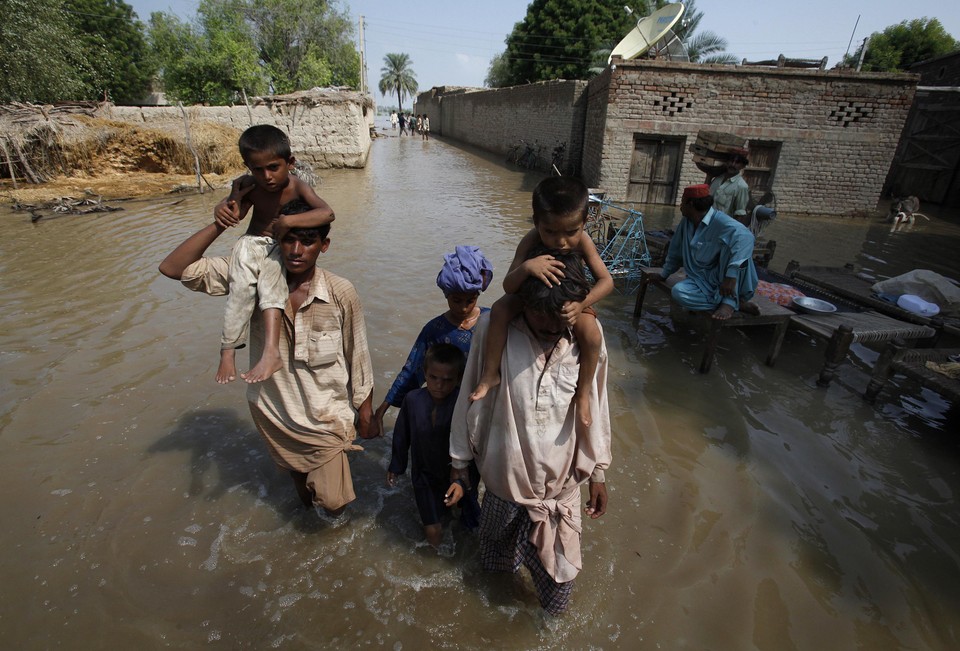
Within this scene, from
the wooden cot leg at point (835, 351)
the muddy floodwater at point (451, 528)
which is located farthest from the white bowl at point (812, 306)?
the wooden cot leg at point (835, 351)

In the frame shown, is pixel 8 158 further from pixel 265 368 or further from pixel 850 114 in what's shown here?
pixel 850 114

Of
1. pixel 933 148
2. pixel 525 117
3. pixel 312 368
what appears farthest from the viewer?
pixel 525 117

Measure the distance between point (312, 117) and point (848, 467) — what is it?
1685 centimetres

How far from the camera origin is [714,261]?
4.17 metres

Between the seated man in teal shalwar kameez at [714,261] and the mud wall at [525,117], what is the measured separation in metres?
12.5

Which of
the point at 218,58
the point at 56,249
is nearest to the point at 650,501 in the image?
the point at 56,249

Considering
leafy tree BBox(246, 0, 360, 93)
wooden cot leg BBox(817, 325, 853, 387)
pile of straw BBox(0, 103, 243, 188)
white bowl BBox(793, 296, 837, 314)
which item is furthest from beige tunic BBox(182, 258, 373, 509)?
leafy tree BBox(246, 0, 360, 93)

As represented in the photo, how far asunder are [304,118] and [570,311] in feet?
55.2

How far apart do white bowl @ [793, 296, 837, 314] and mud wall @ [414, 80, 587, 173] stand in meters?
12.3

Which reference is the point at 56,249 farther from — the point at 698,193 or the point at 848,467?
the point at 848,467

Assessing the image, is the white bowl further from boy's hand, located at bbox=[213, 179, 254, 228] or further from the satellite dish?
the satellite dish

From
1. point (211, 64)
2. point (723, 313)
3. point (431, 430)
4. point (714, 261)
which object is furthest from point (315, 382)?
point (211, 64)

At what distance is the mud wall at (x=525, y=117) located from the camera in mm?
15617

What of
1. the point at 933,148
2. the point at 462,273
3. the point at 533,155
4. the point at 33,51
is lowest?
the point at 533,155
